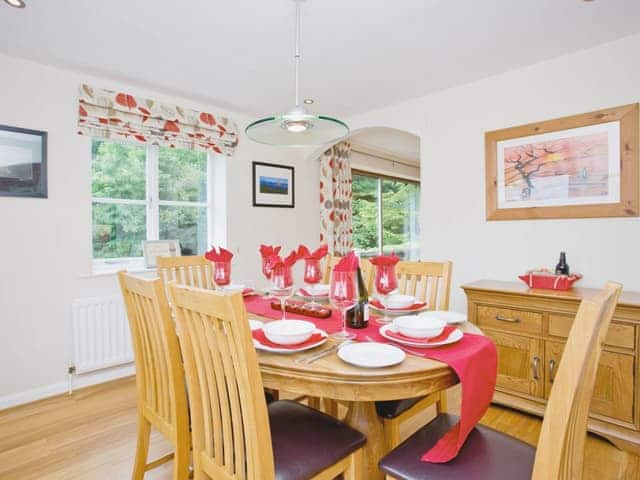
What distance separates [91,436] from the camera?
6.82 ft

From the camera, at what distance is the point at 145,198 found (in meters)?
3.21

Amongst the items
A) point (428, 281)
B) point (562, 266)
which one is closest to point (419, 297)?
point (428, 281)

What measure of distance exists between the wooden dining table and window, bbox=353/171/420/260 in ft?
12.1

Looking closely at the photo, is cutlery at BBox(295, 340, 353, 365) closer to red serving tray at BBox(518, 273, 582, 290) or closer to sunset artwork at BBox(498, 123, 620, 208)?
red serving tray at BBox(518, 273, 582, 290)

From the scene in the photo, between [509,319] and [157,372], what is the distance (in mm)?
2073

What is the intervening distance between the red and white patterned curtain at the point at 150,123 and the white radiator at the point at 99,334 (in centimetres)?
130

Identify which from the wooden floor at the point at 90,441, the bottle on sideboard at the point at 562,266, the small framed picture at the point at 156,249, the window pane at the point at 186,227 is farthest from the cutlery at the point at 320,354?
the window pane at the point at 186,227

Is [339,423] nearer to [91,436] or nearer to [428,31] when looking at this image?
[91,436]

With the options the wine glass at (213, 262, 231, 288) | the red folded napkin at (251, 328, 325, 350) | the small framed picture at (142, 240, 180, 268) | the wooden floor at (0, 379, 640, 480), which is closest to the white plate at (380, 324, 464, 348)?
the red folded napkin at (251, 328, 325, 350)

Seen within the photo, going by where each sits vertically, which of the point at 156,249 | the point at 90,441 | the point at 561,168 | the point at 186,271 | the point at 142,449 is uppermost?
the point at 561,168

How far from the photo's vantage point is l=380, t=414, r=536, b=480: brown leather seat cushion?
1.05 m

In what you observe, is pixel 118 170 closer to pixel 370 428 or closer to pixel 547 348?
pixel 370 428

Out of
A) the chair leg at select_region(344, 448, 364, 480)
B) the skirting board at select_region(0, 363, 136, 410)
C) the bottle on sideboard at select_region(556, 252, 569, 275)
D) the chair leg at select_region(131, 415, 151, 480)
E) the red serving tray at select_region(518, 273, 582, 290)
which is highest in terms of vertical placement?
the bottle on sideboard at select_region(556, 252, 569, 275)

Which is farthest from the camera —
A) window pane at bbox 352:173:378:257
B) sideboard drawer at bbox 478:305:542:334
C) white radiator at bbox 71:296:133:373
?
window pane at bbox 352:173:378:257
